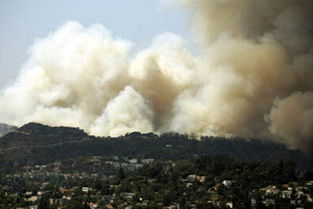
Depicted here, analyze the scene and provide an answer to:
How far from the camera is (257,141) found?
377 ft

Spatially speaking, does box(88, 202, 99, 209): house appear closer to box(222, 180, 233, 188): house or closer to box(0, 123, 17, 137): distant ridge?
box(222, 180, 233, 188): house

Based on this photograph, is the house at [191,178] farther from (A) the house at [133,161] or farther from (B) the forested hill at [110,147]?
(A) the house at [133,161]

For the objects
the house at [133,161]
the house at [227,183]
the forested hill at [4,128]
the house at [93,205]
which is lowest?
the house at [93,205]

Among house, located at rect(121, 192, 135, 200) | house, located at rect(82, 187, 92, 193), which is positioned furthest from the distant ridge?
house, located at rect(121, 192, 135, 200)

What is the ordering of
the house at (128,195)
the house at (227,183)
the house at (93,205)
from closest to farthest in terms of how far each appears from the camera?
the house at (93,205) < the house at (128,195) < the house at (227,183)

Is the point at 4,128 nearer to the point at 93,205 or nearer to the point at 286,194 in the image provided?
the point at 93,205

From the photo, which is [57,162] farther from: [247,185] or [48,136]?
[247,185]

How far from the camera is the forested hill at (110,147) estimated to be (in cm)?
11200

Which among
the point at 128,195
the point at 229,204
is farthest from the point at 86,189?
the point at 229,204

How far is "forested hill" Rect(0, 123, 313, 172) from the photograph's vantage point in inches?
4409

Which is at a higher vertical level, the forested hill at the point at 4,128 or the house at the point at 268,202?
the forested hill at the point at 4,128

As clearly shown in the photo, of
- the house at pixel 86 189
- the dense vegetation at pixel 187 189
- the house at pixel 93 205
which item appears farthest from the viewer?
the house at pixel 86 189

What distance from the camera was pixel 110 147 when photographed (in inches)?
4680

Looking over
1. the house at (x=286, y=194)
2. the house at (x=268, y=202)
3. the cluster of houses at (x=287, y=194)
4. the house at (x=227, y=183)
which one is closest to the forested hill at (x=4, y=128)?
the house at (x=227, y=183)
